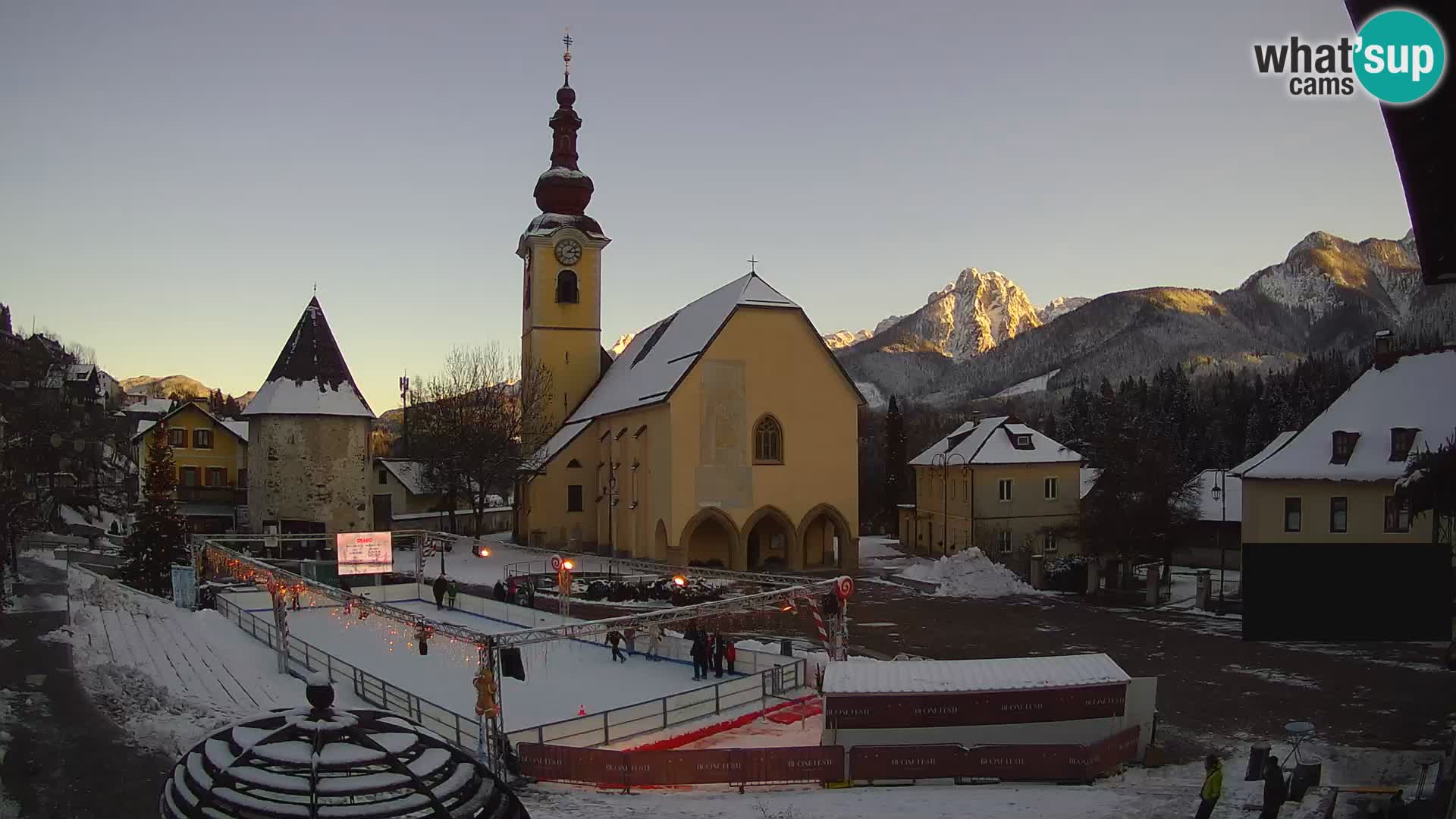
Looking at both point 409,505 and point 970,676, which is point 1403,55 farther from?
point 409,505

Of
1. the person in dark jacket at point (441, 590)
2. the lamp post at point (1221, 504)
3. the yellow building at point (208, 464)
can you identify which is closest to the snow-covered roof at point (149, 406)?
the yellow building at point (208, 464)

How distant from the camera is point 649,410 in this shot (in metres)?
44.2

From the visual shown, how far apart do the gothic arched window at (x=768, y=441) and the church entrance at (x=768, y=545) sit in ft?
8.32

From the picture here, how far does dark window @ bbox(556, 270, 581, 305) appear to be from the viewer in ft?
183

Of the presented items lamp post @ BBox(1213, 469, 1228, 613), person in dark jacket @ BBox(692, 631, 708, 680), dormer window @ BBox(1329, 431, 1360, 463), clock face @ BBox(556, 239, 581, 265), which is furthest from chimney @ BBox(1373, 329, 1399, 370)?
clock face @ BBox(556, 239, 581, 265)

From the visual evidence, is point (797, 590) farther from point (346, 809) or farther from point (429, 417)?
point (429, 417)

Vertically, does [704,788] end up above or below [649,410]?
below

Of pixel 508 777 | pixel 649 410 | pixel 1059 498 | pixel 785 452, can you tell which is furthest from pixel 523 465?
pixel 508 777

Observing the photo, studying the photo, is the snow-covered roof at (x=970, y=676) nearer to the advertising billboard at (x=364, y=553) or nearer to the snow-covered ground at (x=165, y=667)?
the snow-covered ground at (x=165, y=667)

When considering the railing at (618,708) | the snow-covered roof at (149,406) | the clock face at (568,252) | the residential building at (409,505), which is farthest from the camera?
the snow-covered roof at (149,406)

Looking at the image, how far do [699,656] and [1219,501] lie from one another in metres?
37.4

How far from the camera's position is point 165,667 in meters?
21.4

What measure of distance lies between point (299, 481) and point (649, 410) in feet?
51.8

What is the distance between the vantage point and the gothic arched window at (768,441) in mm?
43594
